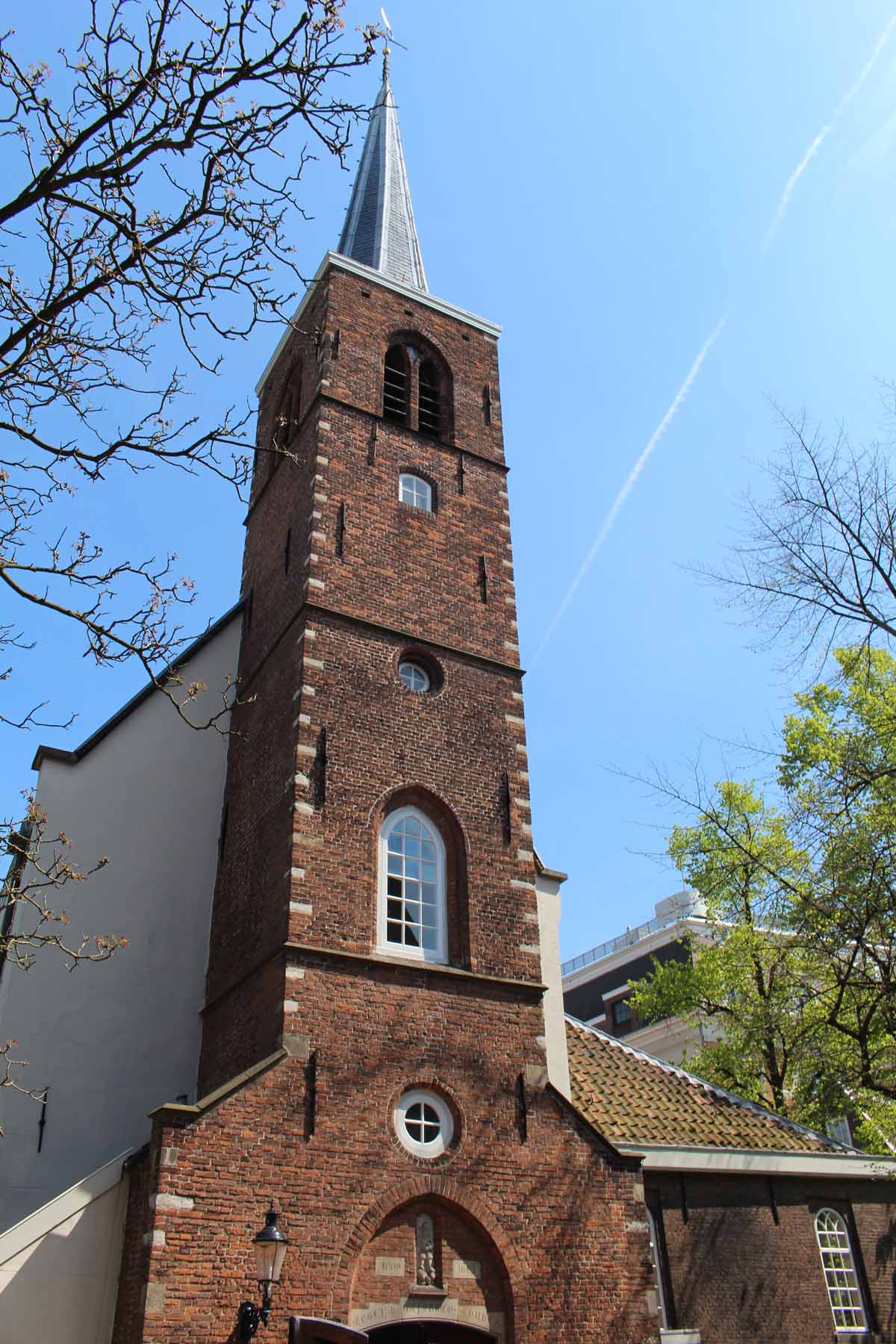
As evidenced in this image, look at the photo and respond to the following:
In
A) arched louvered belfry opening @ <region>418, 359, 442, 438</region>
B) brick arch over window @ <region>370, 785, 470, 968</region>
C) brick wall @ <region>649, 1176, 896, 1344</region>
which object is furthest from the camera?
arched louvered belfry opening @ <region>418, 359, 442, 438</region>

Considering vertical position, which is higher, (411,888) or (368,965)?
(411,888)

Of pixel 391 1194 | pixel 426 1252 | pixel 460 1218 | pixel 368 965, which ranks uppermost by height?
pixel 368 965

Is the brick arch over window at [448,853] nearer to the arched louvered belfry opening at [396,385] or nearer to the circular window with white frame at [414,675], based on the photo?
the circular window with white frame at [414,675]

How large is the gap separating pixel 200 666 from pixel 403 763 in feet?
16.0

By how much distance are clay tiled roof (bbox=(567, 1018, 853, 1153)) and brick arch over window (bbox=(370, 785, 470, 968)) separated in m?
3.69

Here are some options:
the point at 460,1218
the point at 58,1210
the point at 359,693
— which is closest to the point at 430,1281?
the point at 460,1218

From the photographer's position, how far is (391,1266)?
1084cm

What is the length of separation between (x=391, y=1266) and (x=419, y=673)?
752 centimetres

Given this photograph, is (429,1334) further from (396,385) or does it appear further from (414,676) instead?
(396,385)

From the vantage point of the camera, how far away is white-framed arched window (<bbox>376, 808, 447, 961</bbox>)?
13.0 meters

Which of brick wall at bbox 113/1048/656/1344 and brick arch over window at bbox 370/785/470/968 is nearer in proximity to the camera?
brick wall at bbox 113/1048/656/1344

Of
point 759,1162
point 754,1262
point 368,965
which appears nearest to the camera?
point 368,965

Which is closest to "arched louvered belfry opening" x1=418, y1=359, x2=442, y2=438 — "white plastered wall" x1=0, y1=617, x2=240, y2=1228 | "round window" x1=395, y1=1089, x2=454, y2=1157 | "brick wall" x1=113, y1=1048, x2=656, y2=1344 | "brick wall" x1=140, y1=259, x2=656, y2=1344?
"brick wall" x1=140, y1=259, x2=656, y2=1344

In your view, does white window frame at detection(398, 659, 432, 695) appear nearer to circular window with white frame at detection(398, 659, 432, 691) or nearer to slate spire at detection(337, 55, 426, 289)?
circular window with white frame at detection(398, 659, 432, 691)
